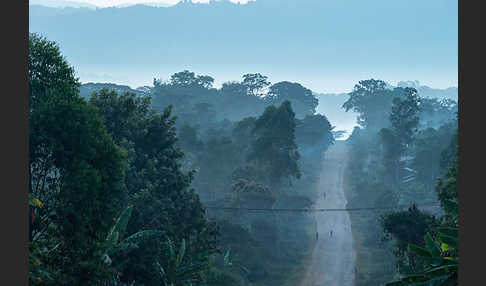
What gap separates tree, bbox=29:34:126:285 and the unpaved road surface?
28891mm

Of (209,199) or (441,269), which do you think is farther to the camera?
(209,199)

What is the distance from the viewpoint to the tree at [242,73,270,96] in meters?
143

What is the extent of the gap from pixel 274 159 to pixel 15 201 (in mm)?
59045

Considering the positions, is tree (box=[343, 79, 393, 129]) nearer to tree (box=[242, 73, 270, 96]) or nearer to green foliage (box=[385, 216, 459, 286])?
tree (box=[242, 73, 270, 96])

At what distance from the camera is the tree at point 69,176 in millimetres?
15750

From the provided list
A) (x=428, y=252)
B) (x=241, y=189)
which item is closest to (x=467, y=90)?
(x=428, y=252)

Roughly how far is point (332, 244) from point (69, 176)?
4339 centimetres

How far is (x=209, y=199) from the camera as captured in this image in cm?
7019

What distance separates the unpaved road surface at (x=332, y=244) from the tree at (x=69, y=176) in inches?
1137

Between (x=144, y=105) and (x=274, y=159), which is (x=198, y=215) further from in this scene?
(x=274, y=159)

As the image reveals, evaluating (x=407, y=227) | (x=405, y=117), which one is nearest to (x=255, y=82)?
(x=405, y=117)

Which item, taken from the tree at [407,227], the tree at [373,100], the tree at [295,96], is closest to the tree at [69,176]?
the tree at [407,227]

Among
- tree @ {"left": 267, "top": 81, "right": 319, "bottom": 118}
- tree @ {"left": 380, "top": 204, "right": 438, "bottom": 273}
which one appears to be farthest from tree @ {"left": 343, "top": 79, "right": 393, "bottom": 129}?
tree @ {"left": 380, "top": 204, "right": 438, "bottom": 273}

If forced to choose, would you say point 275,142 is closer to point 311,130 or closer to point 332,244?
point 332,244
